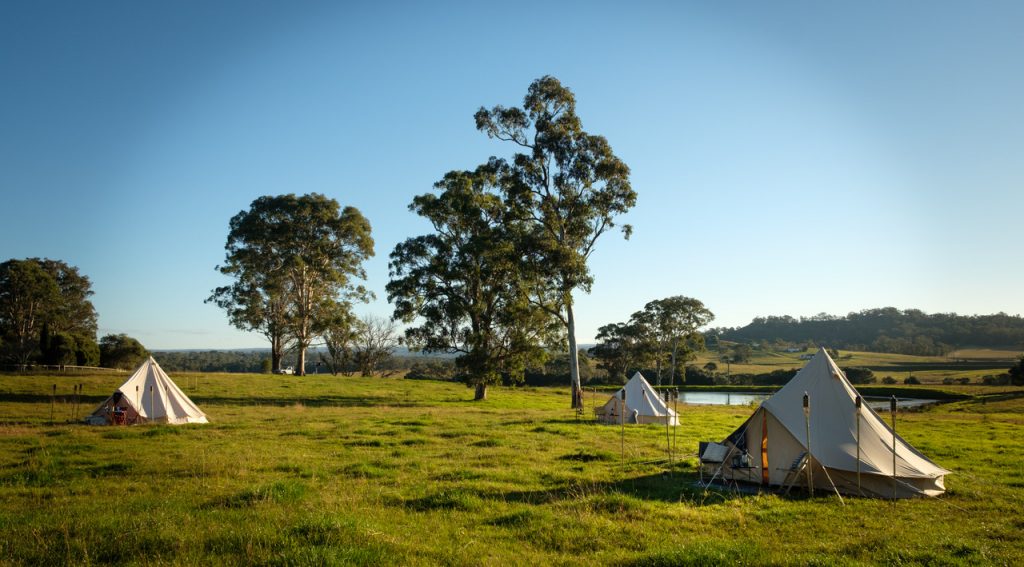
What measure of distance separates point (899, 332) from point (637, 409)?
17682 cm

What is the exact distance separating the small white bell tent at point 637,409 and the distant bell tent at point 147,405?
17.6 m

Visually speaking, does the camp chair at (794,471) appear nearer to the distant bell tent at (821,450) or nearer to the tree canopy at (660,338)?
the distant bell tent at (821,450)

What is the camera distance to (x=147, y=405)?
2288cm

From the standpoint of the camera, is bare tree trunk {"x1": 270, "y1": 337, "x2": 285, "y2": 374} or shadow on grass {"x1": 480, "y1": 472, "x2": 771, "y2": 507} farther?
bare tree trunk {"x1": 270, "y1": 337, "x2": 285, "y2": 374}

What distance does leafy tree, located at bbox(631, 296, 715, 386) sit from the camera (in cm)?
7350

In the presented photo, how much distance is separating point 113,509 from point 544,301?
94.3 feet

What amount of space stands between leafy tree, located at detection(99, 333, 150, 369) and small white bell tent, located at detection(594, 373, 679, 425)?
48.6 m

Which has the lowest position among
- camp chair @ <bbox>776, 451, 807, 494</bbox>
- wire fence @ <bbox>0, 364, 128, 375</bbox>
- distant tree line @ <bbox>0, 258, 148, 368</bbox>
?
camp chair @ <bbox>776, 451, 807, 494</bbox>

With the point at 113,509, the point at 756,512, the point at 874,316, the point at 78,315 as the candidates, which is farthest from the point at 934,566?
the point at 874,316

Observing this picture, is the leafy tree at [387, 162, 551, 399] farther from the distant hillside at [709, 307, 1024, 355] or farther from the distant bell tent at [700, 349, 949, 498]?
the distant hillside at [709, 307, 1024, 355]

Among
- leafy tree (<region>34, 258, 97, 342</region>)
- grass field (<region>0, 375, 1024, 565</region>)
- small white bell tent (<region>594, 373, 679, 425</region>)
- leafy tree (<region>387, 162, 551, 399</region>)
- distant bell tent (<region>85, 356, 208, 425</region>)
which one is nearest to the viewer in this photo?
grass field (<region>0, 375, 1024, 565</region>)

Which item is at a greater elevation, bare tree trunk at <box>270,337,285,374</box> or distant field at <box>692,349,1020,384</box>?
bare tree trunk at <box>270,337,285,374</box>

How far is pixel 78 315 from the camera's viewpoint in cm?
6894

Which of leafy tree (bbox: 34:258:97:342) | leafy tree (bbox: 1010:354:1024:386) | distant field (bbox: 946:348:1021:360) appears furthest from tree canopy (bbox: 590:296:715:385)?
distant field (bbox: 946:348:1021:360)
